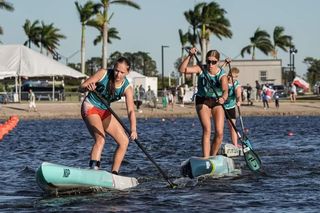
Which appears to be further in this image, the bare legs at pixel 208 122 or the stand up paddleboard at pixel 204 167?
the bare legs at pixel 208 122

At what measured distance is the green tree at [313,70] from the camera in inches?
5556

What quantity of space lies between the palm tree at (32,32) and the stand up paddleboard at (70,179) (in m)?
82.8

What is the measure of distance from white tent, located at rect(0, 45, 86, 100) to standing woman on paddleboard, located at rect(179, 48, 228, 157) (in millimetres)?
38948

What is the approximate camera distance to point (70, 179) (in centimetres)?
1123

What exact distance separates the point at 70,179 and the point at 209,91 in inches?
159

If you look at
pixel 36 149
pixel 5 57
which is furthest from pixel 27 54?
pixel 36 149

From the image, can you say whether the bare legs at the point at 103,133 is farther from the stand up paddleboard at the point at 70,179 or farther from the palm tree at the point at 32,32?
the palm tree at the point at 32,32

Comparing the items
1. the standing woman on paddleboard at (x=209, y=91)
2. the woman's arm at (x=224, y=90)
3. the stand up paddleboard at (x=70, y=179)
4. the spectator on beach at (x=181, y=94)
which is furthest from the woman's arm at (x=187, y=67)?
the spectator on beach at (x=181, y=94)

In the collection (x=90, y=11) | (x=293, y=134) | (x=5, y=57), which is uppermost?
(x=90, y=11)

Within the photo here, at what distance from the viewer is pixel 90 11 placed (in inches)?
2820

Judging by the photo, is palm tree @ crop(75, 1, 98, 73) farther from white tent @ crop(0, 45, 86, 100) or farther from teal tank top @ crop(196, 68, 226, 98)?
teal tank top @ crop(196, 68, 226, 98)

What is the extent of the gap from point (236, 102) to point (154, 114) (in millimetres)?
29624

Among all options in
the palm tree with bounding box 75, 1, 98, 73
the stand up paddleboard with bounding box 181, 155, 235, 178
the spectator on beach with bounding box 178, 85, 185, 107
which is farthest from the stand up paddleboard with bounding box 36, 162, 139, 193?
the palm tree with bounding box 75, 1, 98, 73

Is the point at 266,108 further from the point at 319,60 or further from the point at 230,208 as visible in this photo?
the point at 319,60
